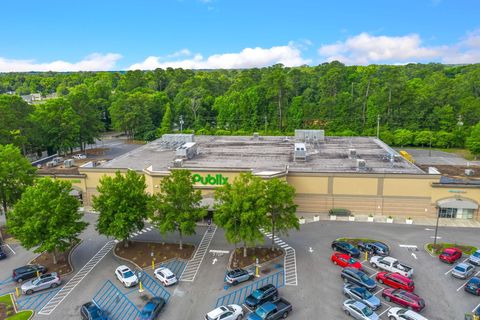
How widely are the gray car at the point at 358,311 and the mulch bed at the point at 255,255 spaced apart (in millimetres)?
11051

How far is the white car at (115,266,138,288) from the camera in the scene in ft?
114

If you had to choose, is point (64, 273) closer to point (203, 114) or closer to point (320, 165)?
point (320, 165)

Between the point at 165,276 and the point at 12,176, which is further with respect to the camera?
the point at 12,176

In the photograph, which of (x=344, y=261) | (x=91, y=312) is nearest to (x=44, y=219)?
(x=91, y=312)

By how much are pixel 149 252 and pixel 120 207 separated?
6621mm

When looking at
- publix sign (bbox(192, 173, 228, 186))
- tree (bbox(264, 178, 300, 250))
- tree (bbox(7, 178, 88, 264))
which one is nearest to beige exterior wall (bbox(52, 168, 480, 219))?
publix sign (bbox(192, 173, 228, 186))

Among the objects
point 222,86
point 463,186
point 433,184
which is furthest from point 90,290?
point 222,86

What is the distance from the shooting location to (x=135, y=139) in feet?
369

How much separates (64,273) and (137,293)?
9.86m

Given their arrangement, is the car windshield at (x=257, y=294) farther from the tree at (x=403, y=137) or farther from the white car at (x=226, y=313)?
the tree at (x=403, y=137)

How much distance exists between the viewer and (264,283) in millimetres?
35219

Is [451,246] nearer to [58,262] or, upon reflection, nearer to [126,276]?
[126,276]

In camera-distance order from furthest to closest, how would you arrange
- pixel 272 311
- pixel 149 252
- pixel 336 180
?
pixel 336 180, pixel 149 252, pixel 272 311

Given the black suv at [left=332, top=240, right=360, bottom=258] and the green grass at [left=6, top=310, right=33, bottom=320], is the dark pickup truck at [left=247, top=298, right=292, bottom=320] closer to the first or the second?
the black suv at [left=332, top=240, right=360, bottom=258]
